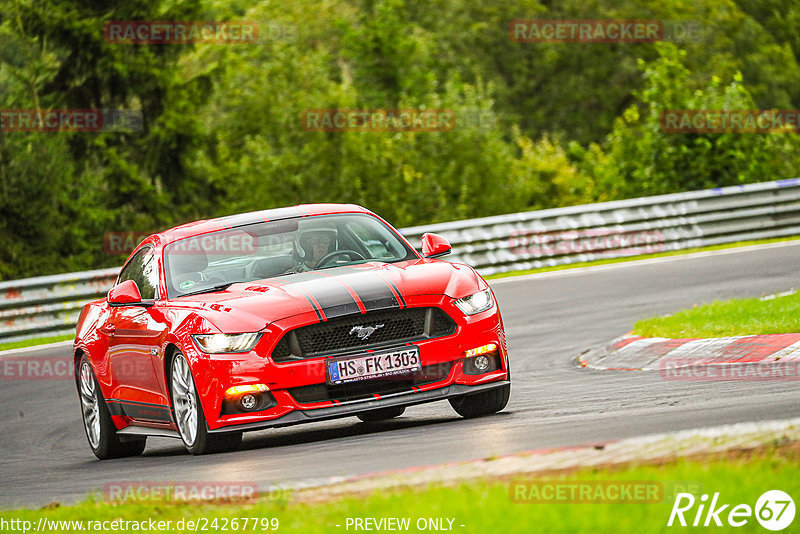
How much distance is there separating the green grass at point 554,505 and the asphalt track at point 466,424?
0.75m

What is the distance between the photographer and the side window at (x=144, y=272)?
9719mm

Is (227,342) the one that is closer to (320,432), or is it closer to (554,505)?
(320,432)

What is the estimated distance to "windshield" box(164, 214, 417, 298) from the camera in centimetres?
938

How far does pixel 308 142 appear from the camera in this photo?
3506 cm

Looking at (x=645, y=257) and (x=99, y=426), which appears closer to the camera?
(x=99, y=426)

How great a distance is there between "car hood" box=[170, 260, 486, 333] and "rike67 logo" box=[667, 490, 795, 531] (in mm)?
3682

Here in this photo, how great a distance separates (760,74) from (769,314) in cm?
5139

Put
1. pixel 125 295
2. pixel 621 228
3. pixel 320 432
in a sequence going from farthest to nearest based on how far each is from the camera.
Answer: pixel 621 228 < pixel 320 432 < pixel 125 295

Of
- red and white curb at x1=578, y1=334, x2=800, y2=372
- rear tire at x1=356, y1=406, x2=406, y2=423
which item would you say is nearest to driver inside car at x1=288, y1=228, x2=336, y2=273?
rear tire at x1=356, y1=406, x2=406, y2=423

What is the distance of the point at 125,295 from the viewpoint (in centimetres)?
952

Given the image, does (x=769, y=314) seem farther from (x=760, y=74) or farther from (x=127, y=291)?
(x=760, y=74)

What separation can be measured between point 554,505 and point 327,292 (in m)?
3.52

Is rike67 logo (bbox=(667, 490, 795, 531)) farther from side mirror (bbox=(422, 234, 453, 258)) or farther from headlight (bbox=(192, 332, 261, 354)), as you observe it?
side mirror (bbox=(422, 234, 453, 258))

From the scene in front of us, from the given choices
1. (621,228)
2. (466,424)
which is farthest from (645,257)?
(466,424)
